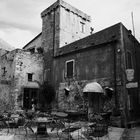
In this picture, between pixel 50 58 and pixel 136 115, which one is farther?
pixel 50 58

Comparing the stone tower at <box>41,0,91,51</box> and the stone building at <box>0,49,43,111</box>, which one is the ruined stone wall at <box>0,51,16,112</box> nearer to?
the stone building at <box>0,49,43,111</box>

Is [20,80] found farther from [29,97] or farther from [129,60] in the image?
[129,60]

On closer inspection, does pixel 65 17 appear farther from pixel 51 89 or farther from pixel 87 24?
pixel 51 89

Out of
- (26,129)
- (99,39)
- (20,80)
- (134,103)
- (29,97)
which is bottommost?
(26,129)

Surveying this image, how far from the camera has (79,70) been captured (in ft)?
51.7

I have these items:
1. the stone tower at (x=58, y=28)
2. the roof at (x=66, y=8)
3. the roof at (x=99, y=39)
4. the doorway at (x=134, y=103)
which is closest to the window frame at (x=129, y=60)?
the roof at (x=99, y=39)

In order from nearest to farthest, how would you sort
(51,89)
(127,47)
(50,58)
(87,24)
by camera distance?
(127,47) < (51,89) < (50,58) < (87,24)

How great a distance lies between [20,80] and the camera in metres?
18.4

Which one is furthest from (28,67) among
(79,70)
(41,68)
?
(79,70)

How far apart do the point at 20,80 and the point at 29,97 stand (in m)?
2.01

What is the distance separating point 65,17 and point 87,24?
13.0ft

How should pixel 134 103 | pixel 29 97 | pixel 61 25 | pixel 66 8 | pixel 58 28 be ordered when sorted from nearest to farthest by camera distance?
pixel 134 103 < pixel 29 97 < pixel 58 28 < pixel 61 25 < pixel 66 8

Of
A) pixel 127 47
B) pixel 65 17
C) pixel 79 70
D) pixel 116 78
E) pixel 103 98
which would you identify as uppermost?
pixel 65 17

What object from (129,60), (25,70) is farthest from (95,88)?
(25,70)
